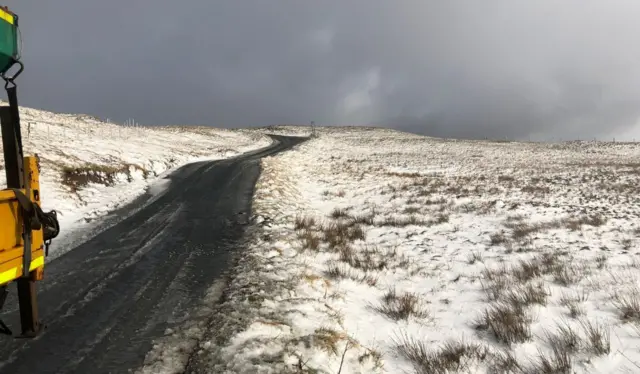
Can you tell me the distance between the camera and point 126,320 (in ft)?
16.7

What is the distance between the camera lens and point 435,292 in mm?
6336

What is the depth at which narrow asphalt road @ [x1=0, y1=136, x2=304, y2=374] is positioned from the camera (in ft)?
14.1

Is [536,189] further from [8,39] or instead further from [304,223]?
[8,39]

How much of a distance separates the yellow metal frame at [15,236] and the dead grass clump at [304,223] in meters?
6.78

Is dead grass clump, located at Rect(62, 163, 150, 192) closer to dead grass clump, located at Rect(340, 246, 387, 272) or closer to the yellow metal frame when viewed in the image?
dead grass clump, located at Rect(340, 246, 387, 272)

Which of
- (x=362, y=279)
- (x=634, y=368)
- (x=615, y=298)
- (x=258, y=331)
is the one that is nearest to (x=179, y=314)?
(x=258, y=331)

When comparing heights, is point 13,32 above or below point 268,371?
above

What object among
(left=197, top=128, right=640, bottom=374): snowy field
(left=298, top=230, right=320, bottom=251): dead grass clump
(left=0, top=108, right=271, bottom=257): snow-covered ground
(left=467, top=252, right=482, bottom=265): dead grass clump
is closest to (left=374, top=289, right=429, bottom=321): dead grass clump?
(left=197, top=128, right=640, bottom=374): snowy field

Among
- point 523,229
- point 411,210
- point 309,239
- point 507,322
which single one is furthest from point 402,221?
point 507,322

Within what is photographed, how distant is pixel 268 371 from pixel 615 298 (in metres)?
4.80

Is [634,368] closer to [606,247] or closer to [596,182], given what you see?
[606,247]

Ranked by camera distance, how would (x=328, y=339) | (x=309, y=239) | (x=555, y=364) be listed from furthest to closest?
(x=309, y=239) → (x=328, y=339) → (x=555, y=364)

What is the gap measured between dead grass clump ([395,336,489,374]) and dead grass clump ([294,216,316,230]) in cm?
569

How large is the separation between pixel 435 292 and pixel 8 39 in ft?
20.0
